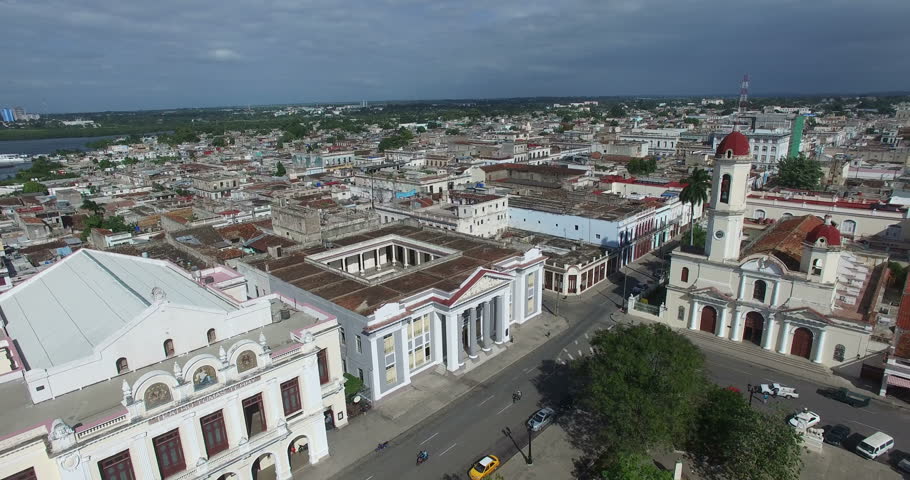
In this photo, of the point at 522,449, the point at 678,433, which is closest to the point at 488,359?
the point at 522,449

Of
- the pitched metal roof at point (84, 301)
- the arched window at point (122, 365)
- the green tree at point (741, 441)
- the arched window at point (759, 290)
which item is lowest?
the green tree at point (741, 441)

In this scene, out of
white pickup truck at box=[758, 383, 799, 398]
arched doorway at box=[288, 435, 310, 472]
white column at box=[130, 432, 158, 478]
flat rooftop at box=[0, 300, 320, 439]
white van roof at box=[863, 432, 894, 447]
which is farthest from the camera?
white pickup truck at box=[758, 383, 799, 398]

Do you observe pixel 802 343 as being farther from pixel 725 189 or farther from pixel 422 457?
pixel 422 457

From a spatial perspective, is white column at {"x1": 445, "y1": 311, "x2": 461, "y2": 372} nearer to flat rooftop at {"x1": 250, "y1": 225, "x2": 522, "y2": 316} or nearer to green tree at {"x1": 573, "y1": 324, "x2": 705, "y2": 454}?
flat rooftop at {"x1": 250, "y1": 225, "x2": 522, "y2": 316}

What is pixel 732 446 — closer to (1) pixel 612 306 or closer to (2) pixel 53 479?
(1) pixel 612 306

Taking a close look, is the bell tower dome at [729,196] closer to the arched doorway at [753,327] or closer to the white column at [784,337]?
the arched doorway at [753,327]

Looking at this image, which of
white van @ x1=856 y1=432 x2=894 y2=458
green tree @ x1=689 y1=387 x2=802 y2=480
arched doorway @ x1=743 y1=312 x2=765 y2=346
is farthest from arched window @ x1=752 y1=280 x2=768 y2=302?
green tree @ x1=689 y1=387 x2=802 y2=480

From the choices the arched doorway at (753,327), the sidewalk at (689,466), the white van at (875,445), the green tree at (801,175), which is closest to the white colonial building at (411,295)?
the sidewalk at (689,466)
